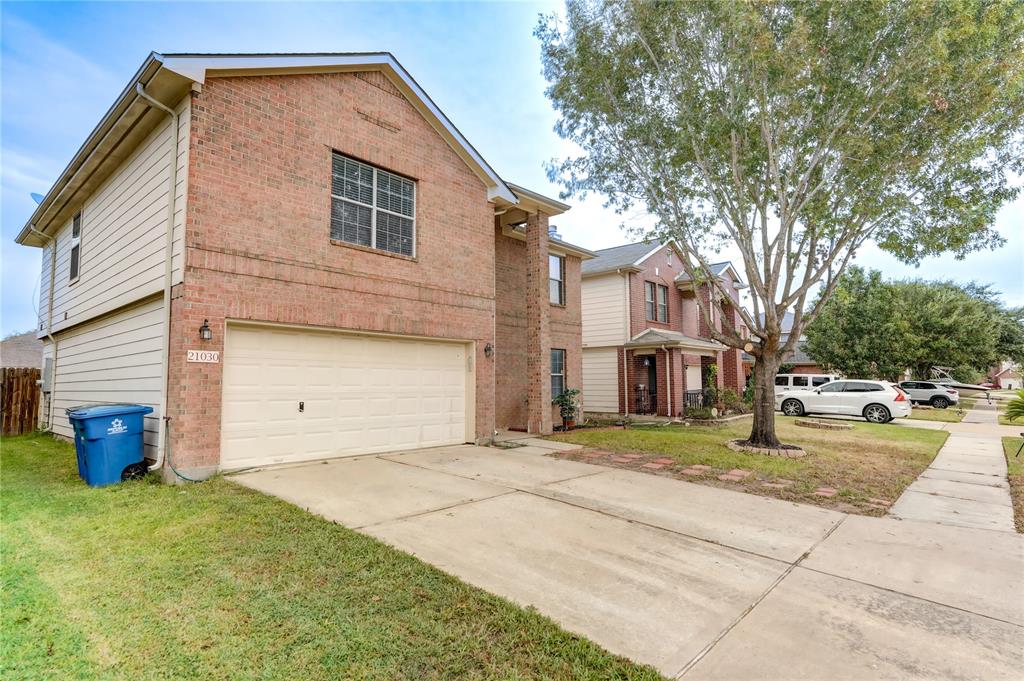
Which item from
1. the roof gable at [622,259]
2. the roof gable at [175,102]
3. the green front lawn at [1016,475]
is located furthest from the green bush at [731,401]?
the roof gable at [175,102]

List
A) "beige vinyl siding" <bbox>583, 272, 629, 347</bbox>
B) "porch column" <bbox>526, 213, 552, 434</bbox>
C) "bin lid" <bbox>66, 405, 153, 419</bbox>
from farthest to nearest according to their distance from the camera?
1. "beige vinyl siding" <bbox>583, 272, 629, 347</bbox>
2. "porch column" <bbox>526, 213, 552, 434</bbox>
3. "bin lid" <bbox>66, 405, 153, 419</bbox>

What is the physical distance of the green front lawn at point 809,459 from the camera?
22.8 feet

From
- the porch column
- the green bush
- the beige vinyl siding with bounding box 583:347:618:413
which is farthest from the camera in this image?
the green bush

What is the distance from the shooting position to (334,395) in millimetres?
8375

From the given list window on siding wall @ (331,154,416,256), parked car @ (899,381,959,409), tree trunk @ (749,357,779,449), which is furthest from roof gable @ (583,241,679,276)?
parked car @ (899,381,959,409)

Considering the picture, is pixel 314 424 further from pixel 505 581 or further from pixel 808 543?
pixel 808 543

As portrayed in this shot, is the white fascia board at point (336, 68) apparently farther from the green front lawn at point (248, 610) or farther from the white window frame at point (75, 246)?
the white window frame at point (75, 246)

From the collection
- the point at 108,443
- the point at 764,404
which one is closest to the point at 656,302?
the point at 764,404

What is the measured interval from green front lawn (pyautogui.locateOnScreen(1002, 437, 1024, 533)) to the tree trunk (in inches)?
140

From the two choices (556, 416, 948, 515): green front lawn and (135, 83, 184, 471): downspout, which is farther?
(556, 416, 948, 515): green front lawn

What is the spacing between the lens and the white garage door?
7.31m

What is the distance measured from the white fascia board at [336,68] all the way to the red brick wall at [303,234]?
193mm

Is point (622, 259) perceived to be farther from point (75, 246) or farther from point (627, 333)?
point (75, 246)

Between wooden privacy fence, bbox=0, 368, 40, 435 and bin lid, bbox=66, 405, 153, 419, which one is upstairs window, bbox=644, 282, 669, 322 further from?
wooden privacy fence, bbox=0, 368, 40, 435
